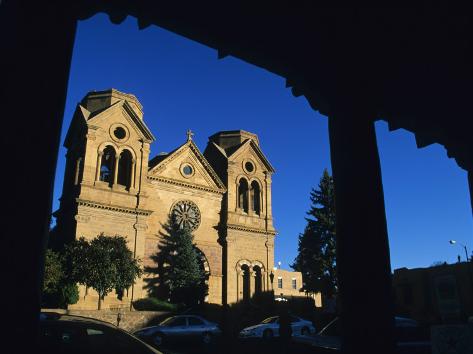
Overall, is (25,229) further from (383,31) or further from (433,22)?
(433,22)

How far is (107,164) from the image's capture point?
121ft

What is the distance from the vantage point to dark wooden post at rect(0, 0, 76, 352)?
9.31 feet

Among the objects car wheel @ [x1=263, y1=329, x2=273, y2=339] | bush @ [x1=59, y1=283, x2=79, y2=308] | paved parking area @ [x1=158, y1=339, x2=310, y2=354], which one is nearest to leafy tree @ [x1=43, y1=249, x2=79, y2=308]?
bush @ [x1=59, y1=283, x2=79, y2=308]

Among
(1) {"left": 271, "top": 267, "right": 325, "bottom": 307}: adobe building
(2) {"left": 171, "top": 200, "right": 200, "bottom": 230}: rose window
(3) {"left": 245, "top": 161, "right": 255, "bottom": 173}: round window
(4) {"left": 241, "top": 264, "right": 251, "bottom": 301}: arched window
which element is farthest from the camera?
(1) {"left": 271, "top": 267, "right": 325, "bottom": 307}: adobe building

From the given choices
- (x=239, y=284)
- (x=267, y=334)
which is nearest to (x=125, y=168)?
(x=239, y=284)

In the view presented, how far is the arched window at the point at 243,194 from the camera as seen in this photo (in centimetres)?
4253

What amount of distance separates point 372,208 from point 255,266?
3546 centimetres

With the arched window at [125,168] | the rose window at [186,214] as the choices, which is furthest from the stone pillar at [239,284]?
the arched window at [125,168]

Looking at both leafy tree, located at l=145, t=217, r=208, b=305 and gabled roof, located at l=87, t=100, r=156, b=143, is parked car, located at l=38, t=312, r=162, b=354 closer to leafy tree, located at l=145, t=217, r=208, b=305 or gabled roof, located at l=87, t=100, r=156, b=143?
leafy tree, located at l=145, t=217, r=208, b=305

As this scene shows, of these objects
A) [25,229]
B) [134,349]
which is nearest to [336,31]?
[25,229]

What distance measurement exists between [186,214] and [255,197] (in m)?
8.37

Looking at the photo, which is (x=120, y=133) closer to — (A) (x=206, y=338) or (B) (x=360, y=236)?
(A) (x=206, y=338)

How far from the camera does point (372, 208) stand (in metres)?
5.04

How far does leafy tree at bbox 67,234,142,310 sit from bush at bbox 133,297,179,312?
2451 mm
